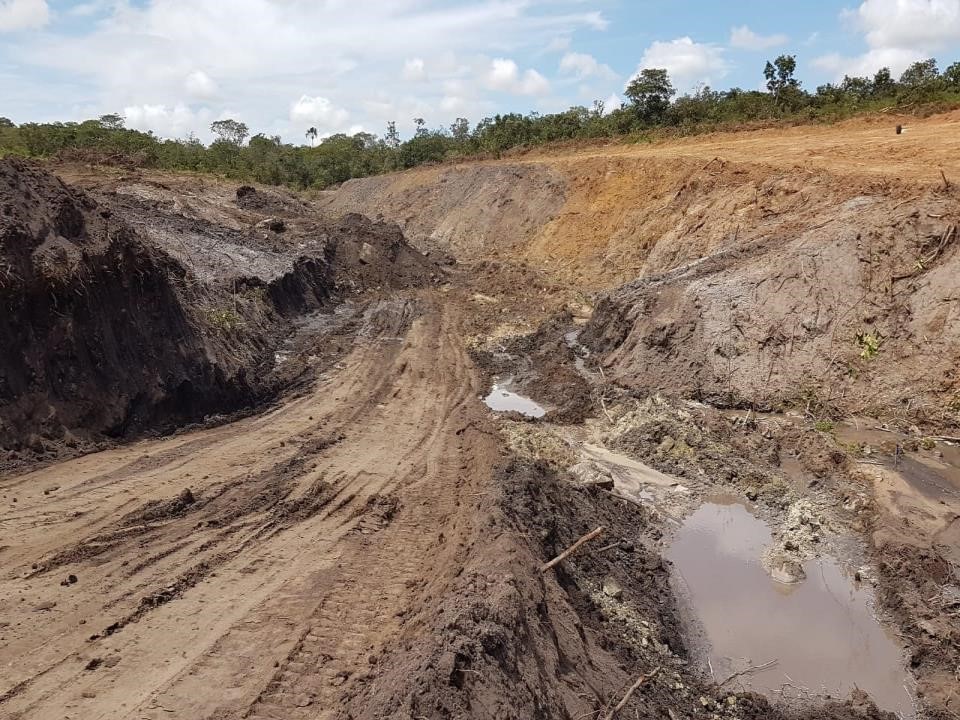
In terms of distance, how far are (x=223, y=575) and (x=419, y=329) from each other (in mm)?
11322

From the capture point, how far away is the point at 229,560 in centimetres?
731

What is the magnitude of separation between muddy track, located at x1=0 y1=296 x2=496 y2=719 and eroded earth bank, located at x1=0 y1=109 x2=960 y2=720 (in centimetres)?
4

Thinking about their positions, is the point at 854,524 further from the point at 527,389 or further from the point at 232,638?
the point at 232,638

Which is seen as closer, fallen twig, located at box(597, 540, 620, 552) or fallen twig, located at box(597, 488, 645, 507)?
fallen twig, located at box(597, 540, 620, 552)

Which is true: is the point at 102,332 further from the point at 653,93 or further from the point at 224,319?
the point at 653,93

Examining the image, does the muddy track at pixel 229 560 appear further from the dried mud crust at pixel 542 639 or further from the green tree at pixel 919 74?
the green tree at pixel 919 74

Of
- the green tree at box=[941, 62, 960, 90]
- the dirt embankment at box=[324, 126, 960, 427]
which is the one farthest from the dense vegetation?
the dirt embankment at box=[324, 126, 960, 427]

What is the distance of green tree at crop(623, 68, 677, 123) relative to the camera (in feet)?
114

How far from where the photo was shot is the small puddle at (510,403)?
Answer: 13125 mm

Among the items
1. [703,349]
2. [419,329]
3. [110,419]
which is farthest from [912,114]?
[110,419]

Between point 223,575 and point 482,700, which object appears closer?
point 482,700

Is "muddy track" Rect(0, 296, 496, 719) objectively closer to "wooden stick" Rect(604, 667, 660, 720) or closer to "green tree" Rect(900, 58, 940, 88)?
"wooden stick" Rect(604, 667, 660, 720)

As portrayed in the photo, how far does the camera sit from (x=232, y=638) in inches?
237

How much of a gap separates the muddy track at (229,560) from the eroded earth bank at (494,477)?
0.04 metres
